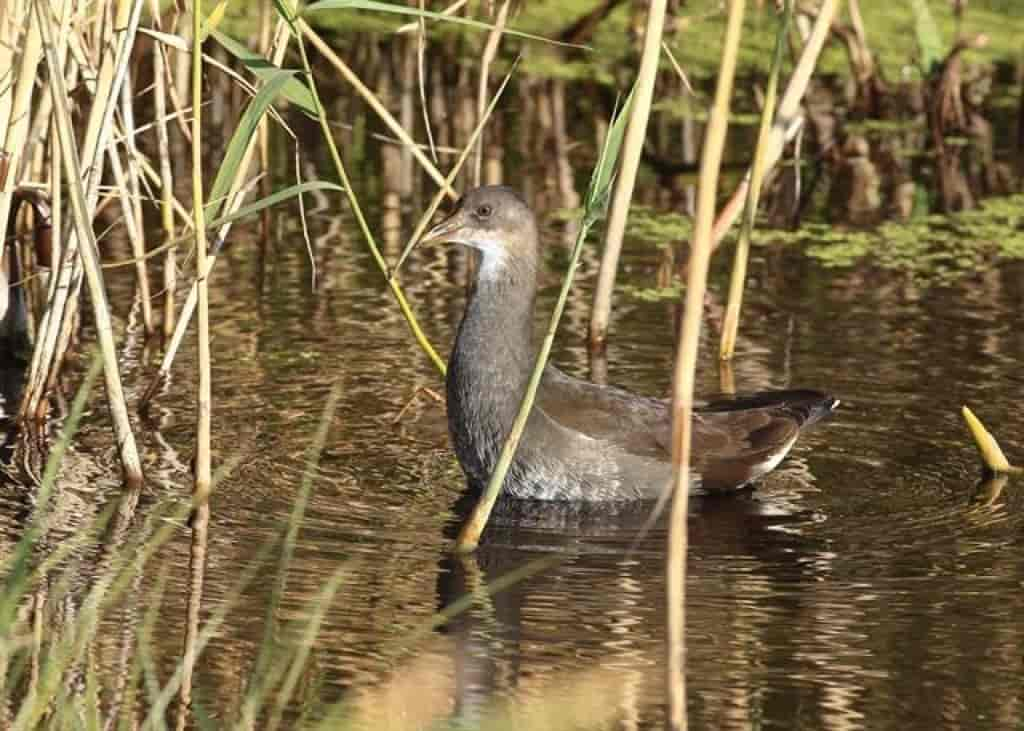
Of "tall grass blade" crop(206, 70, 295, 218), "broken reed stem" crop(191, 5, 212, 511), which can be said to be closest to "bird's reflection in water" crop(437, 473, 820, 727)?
"broken reed stem" crop(191, 5, 212, 511)

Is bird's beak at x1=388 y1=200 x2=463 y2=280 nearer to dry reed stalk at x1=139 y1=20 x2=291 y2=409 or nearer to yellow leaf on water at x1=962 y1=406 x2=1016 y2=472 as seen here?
dry reed stalk at x1=139 y1=20 x2=291 y2=409

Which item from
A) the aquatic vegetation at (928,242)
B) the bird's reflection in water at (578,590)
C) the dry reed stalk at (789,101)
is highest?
the dry reed stalk at (789,101)

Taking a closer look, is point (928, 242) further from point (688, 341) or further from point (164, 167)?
point (688, 341)

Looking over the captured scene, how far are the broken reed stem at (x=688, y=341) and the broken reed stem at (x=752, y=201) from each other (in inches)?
67.8

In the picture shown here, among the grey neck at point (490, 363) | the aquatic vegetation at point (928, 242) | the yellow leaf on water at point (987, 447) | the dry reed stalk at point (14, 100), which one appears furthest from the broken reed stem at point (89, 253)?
the aquatic vegetation at point (928, 242)

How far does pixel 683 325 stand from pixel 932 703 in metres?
1.60

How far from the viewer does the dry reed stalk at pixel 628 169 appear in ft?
16.6

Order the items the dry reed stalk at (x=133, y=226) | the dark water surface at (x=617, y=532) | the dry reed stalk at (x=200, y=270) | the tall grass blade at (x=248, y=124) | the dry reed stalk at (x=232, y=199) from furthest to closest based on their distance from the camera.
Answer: the dry reed stalk at (x=133, y=226)
the dry reed stalk at (x=232, y=199)
the dry reed stalk at (x=200, y=270)
the tall grass blade at (x=248, y=124)
the dark water surface at (x=617, y=532)

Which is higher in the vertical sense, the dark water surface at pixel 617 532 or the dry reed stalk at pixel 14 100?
the dry reed stalk at pixel 14 100

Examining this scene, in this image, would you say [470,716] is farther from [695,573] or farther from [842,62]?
[842,62]

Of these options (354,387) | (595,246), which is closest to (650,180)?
(595,246)

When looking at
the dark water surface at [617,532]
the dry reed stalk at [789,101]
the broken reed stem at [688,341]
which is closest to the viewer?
the broken reed stem at [688,341]

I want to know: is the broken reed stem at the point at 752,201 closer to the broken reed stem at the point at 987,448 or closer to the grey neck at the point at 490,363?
the grey neck at the point at 490,363

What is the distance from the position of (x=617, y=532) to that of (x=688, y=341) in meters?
2.87
